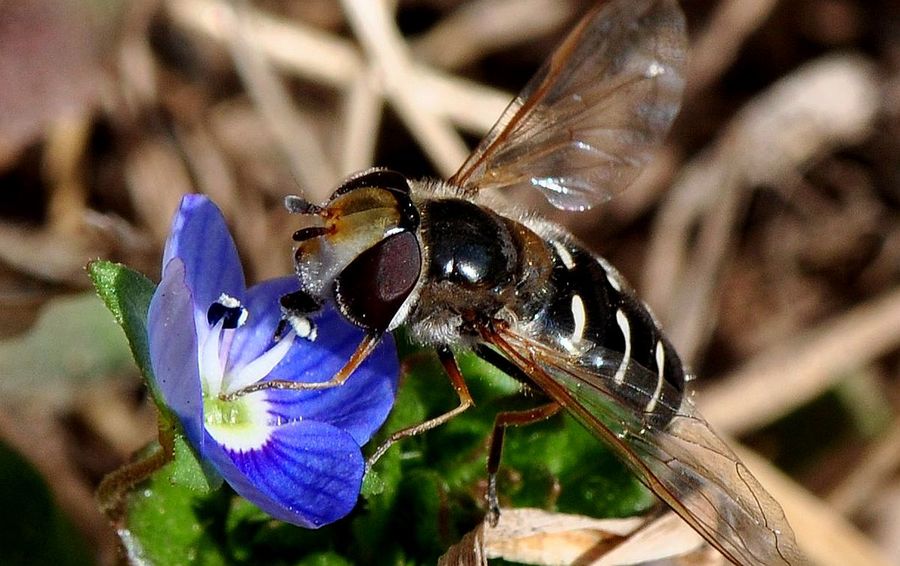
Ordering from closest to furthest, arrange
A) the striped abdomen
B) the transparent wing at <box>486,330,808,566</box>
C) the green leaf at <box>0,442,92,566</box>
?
1. the transparent wing at <box>486,330,808,566</box>
2. the striped abdomen
3. the green leaf at <box>0,442,92,566</box>

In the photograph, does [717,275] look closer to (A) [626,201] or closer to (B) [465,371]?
(A) [626,201]

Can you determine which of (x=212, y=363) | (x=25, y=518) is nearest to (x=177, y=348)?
(x=212, y=363)

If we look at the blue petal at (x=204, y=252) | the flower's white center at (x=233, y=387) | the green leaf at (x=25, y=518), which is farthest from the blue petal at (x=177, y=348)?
the green leaf at (x=25, y=518)

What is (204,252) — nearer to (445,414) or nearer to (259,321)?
(259,321)

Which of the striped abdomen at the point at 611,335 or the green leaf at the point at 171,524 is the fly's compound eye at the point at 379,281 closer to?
the striped abdomen at the point at 611,335

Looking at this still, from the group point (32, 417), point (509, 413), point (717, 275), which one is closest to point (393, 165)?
point (717, 275)

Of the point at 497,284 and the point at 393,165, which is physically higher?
the point at 393,165

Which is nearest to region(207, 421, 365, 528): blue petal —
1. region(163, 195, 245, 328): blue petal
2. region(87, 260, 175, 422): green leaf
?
region(87, 260, 175, 422): green leaf

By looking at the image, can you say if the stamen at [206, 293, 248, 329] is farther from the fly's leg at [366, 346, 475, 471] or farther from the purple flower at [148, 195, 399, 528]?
the fly's leg at [366, 346, 475, 471]
